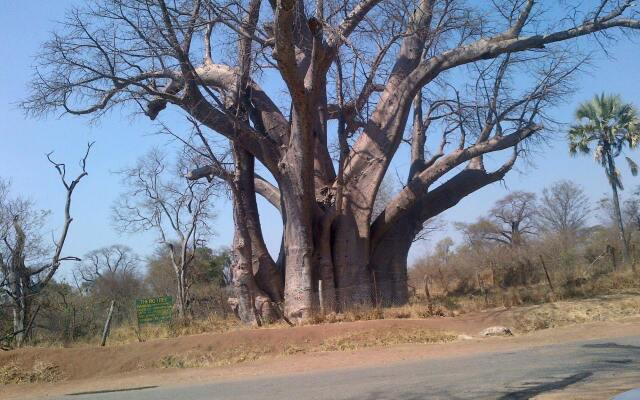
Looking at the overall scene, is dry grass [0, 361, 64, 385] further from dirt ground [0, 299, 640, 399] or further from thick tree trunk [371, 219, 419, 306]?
thick tree trunk [371, 219, 419, 306]

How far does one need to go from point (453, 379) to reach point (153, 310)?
13.9m

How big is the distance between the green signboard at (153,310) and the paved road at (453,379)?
804cm

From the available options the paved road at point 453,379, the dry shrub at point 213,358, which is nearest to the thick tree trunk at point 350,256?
the dry shrub at point 213,358

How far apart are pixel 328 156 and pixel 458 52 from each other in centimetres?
594

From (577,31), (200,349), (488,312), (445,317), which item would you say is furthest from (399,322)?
(577,31)

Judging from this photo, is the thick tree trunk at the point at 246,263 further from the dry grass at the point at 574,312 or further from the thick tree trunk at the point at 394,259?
the dry grass at the point at 574,312

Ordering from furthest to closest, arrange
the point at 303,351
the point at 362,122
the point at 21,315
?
the point at 21,315, the point at 362,122, the point at 303,351

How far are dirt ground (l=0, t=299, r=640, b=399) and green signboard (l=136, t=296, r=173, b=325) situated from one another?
3.14m

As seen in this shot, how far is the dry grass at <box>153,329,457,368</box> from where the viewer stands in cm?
1627

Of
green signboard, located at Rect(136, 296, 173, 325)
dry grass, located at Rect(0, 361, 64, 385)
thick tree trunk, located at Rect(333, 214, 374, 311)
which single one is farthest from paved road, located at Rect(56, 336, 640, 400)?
green signboard, located at Rect(136, 296, 173, 325)

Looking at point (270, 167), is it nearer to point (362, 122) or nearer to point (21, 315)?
point (362, 122)

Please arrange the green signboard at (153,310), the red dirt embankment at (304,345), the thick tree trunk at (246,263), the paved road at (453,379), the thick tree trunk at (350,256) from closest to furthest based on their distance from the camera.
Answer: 1. the paved road at (453,379)
2. the red dirt embankment at (304,345)
3. the thick tree trunk at (246,263)
4. the thick tree trunk at (350,256)
5. the green signboard at (153,310)

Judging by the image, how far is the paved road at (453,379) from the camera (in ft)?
29.3

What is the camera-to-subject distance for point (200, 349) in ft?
55.4
